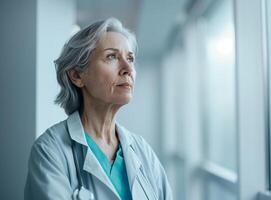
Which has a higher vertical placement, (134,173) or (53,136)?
(53,136)

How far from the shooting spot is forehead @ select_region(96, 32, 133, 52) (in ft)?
4.81

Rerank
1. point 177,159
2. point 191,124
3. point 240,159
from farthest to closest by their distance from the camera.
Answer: point 177,159, point 191,124, point 240,159

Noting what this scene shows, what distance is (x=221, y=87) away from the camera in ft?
11.4

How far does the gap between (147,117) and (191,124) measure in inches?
76.7

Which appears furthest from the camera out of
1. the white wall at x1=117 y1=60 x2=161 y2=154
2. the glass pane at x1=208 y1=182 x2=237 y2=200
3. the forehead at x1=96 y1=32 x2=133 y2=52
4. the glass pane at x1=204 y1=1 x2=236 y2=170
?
the white wall at x1=117 y1=60 x2=161 y2=154

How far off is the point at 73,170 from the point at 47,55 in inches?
34.4

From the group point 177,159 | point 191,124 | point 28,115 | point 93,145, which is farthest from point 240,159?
point 177,159

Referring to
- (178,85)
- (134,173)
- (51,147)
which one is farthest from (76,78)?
(178,85)

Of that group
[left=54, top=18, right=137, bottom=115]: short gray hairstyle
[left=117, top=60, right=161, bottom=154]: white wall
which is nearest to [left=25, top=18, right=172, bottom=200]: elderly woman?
[left=54, top=18, right=137, bottom=115]: short gray hairstyle

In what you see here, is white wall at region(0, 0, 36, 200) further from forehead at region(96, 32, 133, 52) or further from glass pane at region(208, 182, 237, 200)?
glass pane at region(208, 182, 237, 200)

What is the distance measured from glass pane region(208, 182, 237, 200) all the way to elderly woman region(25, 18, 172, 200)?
5.41ft

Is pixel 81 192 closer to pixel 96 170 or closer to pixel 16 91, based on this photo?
pixel 96 170

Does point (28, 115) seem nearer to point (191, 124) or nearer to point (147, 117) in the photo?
point (191, 124)

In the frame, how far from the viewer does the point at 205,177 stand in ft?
12.6
